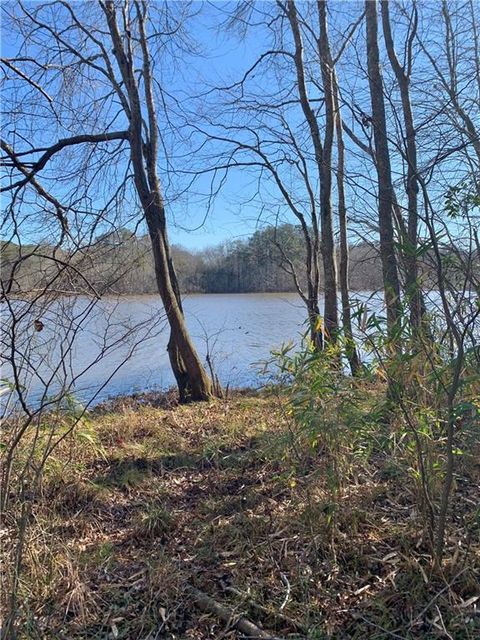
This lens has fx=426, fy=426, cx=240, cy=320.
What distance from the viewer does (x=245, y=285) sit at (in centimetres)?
1717

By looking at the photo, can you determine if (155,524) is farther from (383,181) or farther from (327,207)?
(327,207)

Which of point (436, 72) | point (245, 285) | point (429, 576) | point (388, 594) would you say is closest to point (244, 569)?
point (388, 594)

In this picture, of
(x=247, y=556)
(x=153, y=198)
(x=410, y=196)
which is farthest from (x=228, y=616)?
(x=153, y=198)

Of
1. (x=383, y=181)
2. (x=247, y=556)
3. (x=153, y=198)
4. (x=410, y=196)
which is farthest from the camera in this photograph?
(x=153, y=198)

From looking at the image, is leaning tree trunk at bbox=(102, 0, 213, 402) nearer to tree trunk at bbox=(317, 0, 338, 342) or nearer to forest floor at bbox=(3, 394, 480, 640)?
tree trunk at bbox=(317, 0, 338, 342)

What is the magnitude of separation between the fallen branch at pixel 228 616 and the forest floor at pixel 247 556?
0.01 m

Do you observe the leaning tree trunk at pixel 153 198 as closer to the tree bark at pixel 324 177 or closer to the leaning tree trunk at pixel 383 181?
the tree bark at pixel 324 177

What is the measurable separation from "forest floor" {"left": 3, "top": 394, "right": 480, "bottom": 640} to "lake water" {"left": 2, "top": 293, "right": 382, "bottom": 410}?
731 millimetres

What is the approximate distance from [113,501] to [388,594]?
1.72m

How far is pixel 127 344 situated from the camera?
2809 mm

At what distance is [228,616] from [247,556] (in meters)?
0.37

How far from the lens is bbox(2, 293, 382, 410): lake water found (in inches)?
81.0

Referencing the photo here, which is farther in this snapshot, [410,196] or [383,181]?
[383,181]

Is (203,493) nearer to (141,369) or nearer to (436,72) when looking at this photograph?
(436,72)
